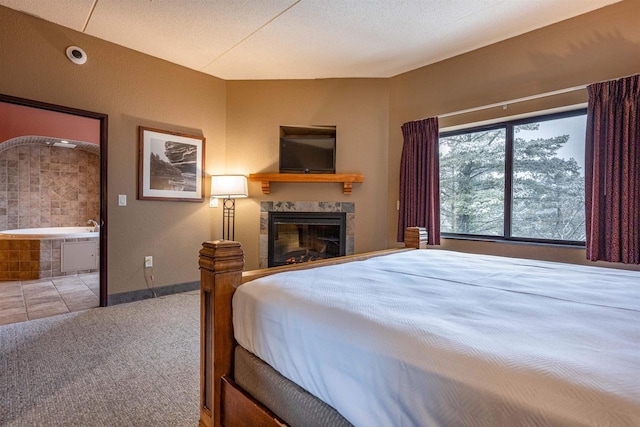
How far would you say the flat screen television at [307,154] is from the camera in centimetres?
396

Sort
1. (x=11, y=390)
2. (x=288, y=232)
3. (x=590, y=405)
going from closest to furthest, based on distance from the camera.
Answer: (x=590, y=405), (x=11, y=390), (x=288, y=232)

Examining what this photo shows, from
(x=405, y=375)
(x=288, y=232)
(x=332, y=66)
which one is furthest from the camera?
(x=288, y=232)

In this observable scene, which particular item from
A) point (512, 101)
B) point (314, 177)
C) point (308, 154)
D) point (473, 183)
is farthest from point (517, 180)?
point (308, 154)

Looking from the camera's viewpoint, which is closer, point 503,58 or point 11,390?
point 11,390

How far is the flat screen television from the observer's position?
13.0 feet

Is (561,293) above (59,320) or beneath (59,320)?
above

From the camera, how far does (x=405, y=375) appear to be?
0.69m

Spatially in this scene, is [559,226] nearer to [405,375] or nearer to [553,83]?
[553,83]

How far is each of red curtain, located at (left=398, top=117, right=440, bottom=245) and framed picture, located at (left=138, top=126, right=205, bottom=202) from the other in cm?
243

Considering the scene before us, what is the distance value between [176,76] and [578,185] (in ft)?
13.8

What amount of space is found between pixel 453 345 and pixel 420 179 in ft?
9.98

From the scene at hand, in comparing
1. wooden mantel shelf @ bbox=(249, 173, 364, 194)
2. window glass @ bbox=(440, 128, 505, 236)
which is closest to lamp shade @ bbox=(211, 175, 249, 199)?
wooden mantel shelf @ bbox=(249, 173, 364, 194)

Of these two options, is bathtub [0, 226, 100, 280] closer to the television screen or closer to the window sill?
the television screen

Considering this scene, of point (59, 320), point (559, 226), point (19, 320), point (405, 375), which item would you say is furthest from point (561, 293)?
point (19, 320)
